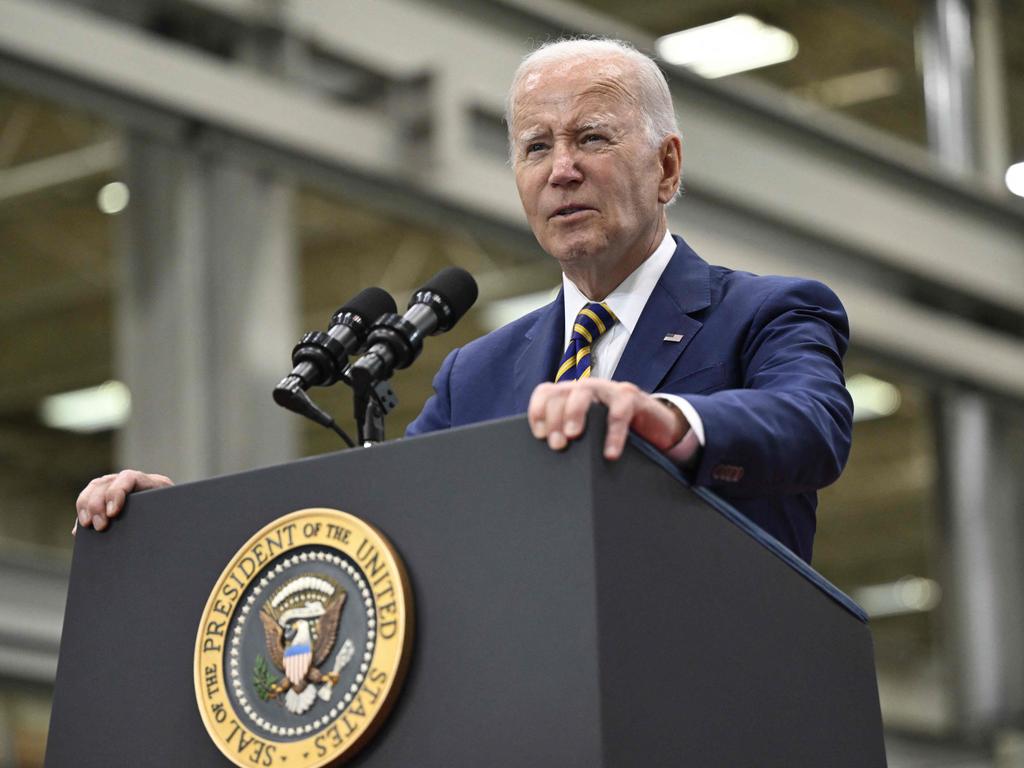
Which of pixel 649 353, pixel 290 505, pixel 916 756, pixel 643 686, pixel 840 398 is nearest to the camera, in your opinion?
pixel 643 686

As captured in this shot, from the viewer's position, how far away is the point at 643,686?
5.79 feet

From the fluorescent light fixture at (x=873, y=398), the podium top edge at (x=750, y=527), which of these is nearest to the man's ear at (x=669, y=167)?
the podium top edge at (x=750, y=527)

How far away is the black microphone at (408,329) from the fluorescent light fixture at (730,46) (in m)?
9.45

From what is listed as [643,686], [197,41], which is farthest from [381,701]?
[197,41]

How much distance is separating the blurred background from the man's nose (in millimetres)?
3584

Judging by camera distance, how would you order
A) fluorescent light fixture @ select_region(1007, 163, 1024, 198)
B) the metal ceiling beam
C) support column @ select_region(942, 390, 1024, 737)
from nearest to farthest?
support column @ select_region(942, 390, 1024, 737) → fluorescent light fixture @ select_region(1007, 163, 1024, 198) → the metal ceiling beam

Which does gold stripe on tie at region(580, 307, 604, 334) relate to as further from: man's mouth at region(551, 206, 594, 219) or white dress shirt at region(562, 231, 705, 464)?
man's mouth at region(551, 206, 594, 219)

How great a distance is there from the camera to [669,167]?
248 centimetres

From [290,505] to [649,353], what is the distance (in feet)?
1.81

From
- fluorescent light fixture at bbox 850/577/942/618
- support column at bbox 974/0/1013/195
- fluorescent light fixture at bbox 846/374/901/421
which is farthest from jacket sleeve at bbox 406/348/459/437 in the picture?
fluorescent light fixture at bbox 850/577/942/618

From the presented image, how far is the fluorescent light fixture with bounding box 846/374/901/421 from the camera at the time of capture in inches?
683

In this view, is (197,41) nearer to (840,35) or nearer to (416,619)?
(416,619)

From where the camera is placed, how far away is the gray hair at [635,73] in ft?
7.80

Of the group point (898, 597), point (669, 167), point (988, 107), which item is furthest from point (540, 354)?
point (898, 597)
